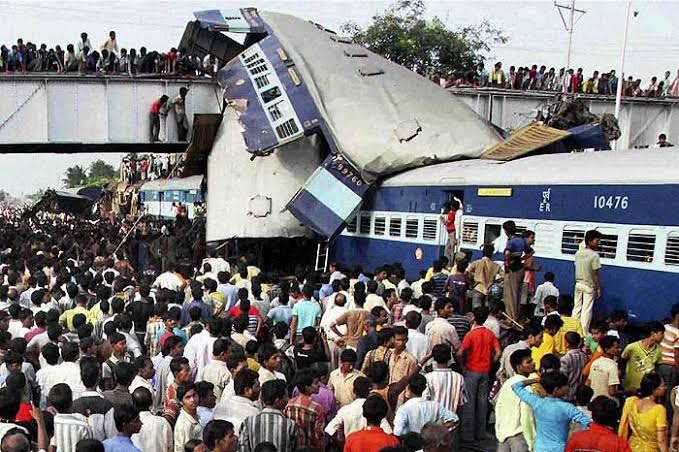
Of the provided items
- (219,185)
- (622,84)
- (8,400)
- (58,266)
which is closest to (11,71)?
(219,185)

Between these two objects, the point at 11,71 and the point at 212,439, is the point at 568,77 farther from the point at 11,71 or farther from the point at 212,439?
the point at 212,439

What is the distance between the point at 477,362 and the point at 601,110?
1096 inches

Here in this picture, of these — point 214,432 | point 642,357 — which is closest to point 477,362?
point 642,357

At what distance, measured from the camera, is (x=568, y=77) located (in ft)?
113

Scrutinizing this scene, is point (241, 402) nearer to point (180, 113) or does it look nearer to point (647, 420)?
point (647, 420)

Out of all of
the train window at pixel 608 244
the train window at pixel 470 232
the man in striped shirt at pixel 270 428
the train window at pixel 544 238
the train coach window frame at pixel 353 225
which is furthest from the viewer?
the train coach window frame at pixel 353 225

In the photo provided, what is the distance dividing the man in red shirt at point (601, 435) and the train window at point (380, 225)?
1337 cm

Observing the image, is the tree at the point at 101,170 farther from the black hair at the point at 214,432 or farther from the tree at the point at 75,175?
the black hair at the point at 214,432

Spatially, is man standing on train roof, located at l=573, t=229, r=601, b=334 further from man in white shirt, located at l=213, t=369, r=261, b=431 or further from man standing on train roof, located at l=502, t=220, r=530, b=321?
man in white shirt, located at l=213, t=369, r=261, b=431

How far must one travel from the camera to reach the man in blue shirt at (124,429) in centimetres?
586

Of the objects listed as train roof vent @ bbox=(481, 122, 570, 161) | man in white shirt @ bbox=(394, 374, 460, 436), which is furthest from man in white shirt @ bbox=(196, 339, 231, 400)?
train roof vent @ bbox=(481, 122, 570, 161)

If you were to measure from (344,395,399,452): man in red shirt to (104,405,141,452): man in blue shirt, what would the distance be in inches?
66.6

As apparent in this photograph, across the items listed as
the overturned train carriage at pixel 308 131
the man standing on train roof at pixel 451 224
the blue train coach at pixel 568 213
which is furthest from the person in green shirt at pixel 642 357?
the overturned train carriage at pixel 308 131

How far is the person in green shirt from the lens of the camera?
9016 mm
